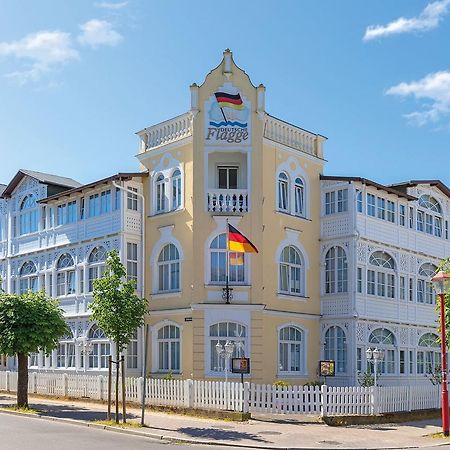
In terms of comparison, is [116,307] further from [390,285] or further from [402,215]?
[402,215]

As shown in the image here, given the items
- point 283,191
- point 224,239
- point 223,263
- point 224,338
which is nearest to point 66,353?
point 224,338

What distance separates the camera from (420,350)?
34.8m

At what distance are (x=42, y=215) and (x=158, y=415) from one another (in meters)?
15.1

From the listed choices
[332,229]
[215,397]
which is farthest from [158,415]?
[332,229]

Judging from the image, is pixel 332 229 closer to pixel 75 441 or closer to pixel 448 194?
pixel 448 194

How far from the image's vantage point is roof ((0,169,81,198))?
3650 cm

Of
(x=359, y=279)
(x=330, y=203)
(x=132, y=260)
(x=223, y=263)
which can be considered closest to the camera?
(x=223, y=263)

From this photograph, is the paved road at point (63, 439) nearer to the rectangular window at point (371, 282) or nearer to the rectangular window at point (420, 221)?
the rectangular window at point (371, 282)

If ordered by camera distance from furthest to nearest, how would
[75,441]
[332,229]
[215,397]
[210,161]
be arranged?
1. [332,229]
2. [210,161]
3. [215,397]
4. [75,441]

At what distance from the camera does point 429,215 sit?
36312 mm

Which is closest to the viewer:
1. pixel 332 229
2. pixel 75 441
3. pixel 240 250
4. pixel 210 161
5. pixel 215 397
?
pixel 75 441

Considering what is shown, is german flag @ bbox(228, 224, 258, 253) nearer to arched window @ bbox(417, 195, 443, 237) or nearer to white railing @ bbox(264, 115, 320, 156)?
white railing @ bbox(264, 115, 320, 156)

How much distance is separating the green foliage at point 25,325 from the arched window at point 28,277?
34.8ft

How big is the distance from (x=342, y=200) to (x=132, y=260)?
9.11 meters
